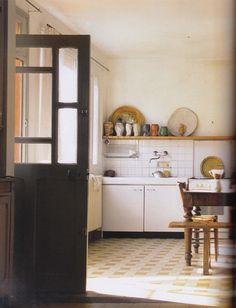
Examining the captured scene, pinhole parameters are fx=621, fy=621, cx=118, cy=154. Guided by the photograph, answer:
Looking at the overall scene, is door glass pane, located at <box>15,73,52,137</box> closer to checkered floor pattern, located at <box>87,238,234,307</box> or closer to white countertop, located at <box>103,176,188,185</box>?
checkered floor pattern, located at <box>87,238,234,307</box>

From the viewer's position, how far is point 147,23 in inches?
306

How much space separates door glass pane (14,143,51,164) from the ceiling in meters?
2.05

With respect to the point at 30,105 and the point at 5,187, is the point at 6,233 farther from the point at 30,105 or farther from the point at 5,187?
the point at 30,105

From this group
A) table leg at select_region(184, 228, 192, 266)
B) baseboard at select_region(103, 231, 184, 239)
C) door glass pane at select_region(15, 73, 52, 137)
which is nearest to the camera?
door glass pane at select_region(15, 73, 52, 137)

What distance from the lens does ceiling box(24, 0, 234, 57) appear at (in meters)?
6.84

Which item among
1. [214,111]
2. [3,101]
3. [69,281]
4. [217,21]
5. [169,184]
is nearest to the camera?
[3,101]

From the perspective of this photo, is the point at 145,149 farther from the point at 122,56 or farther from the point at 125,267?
the point at 125,267

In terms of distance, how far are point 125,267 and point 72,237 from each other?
170 cm

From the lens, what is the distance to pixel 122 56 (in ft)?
33.7

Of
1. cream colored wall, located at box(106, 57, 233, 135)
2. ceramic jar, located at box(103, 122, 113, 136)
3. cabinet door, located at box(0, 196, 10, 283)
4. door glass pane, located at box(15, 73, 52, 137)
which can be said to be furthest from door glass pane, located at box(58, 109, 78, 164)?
cream colored wall, located at box(106, 57, 233, 135)

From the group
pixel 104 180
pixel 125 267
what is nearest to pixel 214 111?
pixel 104 180

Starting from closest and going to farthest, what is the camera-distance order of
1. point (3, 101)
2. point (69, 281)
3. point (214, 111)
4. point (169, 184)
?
1. point (3, 101)
2. point (69, 281)
3. point (169, 184)
4. point (214, 111)

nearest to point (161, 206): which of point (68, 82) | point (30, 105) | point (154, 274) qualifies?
point (154, 274)

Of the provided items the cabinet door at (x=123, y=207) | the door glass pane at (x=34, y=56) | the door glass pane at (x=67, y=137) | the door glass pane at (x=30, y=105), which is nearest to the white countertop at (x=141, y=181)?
the cabinet door at (x=123, y=207)
